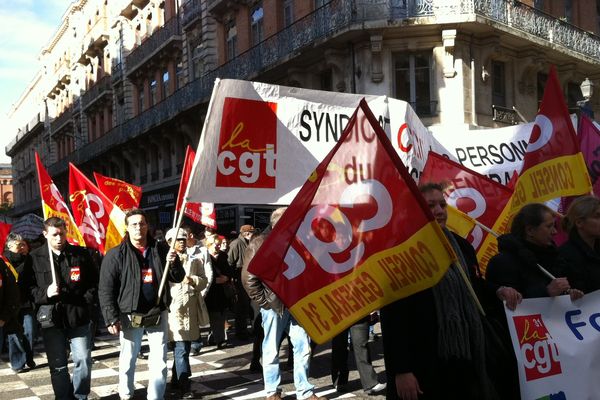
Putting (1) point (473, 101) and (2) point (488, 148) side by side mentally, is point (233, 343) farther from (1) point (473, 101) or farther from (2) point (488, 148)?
(1) point (473, 101)

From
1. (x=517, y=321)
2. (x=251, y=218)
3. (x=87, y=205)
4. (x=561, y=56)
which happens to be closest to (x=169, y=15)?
(x=251, y=218)

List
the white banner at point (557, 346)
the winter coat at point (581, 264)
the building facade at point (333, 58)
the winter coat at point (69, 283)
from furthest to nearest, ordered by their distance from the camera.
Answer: the building facade at point (333, 58) → the winter coat at point (69, 283) → the winter coat at point (581, 264) → the white banner at point (557, 346)

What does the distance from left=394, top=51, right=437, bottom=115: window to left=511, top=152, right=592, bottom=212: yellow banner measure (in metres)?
11.7

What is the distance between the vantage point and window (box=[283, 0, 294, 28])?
1969 centimetres

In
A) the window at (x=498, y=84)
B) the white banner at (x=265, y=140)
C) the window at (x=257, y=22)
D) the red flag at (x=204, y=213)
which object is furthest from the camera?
the window at (x=257, y=22)

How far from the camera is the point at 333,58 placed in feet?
56.1

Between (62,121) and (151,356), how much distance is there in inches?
1803

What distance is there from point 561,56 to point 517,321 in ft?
57.2

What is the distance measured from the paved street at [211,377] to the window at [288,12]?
508 inches

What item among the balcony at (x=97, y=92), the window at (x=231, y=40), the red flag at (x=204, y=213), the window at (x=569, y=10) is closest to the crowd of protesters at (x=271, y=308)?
the red flag at (x=204, y=213)

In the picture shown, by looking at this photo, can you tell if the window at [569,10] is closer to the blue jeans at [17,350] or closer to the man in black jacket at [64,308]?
the blue jeans at [17,350]

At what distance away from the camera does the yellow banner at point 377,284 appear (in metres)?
3.14

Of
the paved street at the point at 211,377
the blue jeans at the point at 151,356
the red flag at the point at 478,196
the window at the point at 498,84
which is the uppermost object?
the window at the point at 498,84

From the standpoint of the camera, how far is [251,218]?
20688 millimetres
